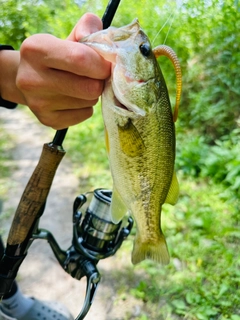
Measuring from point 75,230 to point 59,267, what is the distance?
4.57 feet

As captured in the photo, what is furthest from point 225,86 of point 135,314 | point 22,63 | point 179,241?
point 22,63

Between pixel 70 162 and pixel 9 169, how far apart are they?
0.88 m

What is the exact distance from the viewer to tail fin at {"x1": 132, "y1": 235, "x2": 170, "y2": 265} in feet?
4.63

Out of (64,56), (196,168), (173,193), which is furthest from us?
(196,168)

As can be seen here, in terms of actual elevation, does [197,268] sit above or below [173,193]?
below

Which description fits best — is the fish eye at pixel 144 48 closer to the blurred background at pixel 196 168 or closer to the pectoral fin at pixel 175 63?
the pectoral fin at pixel 175 63

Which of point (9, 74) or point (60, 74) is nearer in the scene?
point (60, 74)

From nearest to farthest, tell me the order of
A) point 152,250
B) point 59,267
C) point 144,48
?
point 144,48 → point 152,250 → point 59,267

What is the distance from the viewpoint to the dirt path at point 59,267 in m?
2.47

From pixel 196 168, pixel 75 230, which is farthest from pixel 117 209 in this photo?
pixel 196 168

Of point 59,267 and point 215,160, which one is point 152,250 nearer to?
point 59,267

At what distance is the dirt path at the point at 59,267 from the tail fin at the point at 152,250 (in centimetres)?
118

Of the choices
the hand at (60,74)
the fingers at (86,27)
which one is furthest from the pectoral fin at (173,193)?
the fingers at (86,27)

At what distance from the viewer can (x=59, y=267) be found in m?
2.91
